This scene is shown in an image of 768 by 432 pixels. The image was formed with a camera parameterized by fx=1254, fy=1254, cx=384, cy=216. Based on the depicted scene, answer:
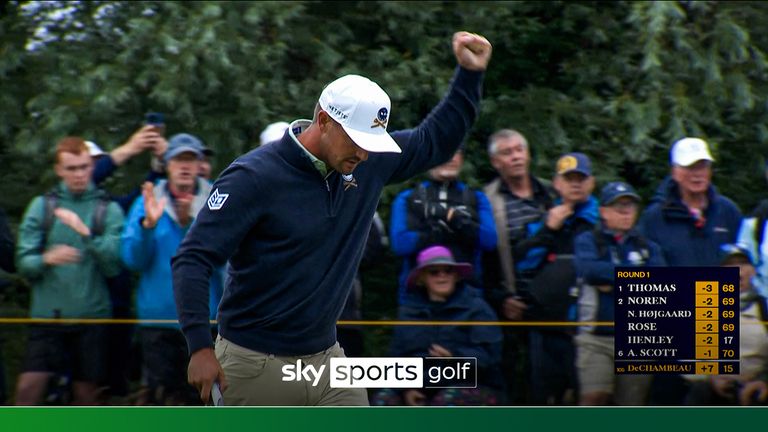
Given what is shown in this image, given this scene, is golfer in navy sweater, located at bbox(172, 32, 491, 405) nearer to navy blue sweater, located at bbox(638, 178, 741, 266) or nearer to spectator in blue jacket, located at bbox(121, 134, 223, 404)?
spectator in blue jacket, located at bbox(121, 134, 223, 404)

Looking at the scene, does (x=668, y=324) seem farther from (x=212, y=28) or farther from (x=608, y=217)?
(x=212, y=28)

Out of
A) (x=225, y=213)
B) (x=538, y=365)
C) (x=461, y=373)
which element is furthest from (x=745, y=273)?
(x=225, y=213)

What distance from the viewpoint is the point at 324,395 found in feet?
14.1

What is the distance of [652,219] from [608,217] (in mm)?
237

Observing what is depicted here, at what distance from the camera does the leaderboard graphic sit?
5145 millimetres

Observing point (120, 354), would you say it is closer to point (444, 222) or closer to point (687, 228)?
point (444, 222)

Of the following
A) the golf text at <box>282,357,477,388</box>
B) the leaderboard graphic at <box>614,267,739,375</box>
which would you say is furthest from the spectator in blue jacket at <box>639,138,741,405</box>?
the golf text at <box>282,357,477,388</box>

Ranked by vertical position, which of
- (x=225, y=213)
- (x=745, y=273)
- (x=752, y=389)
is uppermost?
(x=225, y=213)

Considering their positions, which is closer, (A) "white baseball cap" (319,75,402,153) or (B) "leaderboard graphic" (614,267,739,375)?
(A) "white baseball cap" (319,75,402,153)

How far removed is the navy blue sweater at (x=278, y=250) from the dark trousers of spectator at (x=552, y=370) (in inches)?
44.5

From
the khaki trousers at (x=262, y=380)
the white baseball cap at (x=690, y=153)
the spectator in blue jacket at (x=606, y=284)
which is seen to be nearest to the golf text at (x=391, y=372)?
the khaki trousers at (x=262, y=380)

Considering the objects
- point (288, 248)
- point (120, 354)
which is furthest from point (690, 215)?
point (120, 354)

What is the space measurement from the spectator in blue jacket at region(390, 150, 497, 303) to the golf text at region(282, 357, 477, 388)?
565 mm

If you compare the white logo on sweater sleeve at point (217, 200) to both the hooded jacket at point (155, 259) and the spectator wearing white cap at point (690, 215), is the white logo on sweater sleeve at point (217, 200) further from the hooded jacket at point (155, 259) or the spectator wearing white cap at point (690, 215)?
the spectator wearing white cap at point (690, 215)
